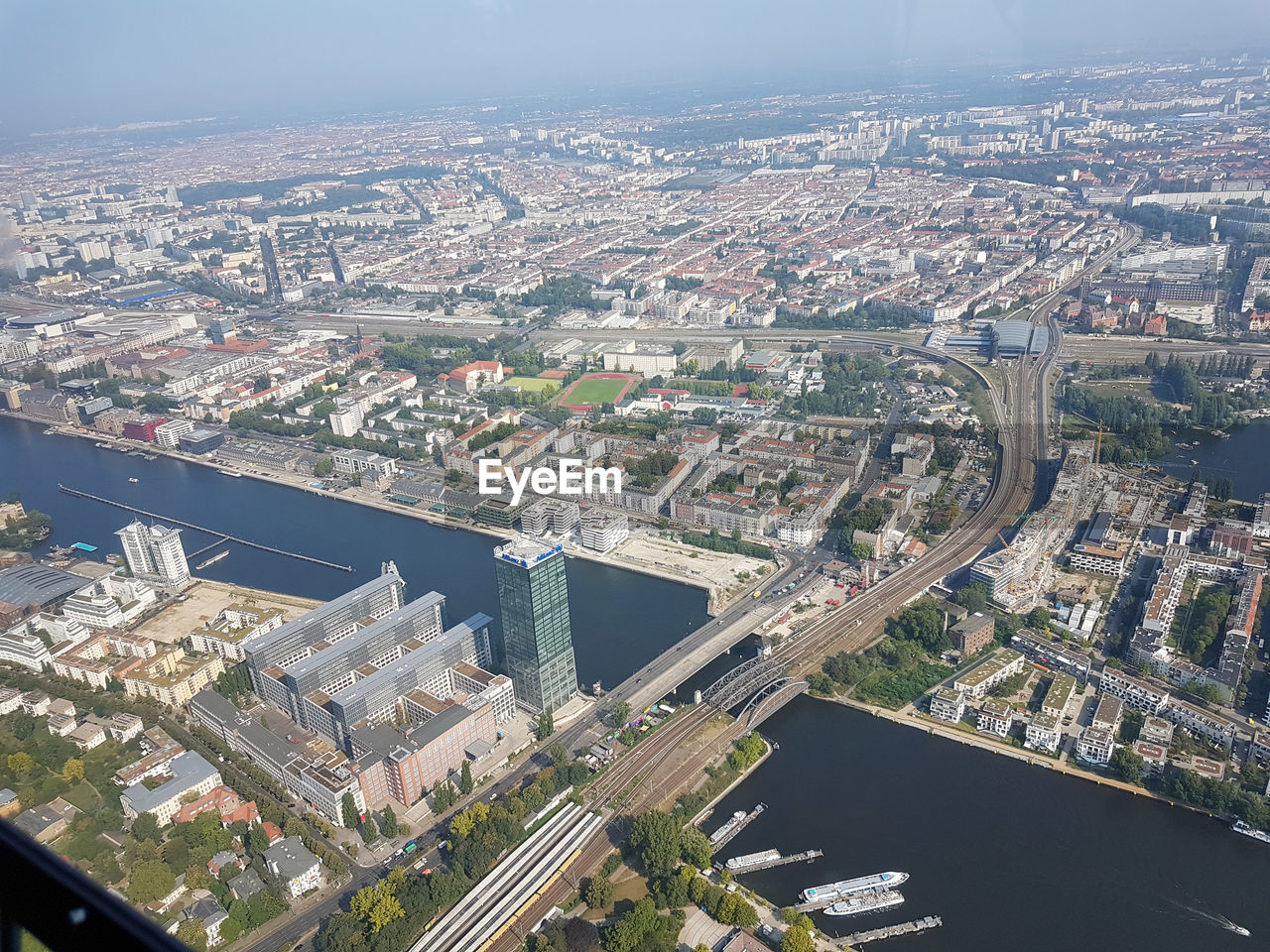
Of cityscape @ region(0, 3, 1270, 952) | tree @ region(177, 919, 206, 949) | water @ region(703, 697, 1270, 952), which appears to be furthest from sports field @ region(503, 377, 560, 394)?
tree @ region(177, 919, 206, 949)

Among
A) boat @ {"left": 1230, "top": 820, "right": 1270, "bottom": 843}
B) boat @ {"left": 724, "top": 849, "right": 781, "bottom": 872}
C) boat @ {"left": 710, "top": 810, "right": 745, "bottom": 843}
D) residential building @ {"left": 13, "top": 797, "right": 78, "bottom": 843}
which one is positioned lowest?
boat @ {"left": 710, "top": 810, "right": 745, "bottom": 843}

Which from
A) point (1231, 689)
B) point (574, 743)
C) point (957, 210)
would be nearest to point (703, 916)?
point (574, 743)

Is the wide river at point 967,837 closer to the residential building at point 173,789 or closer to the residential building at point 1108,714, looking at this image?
the residential building at point 1108,714

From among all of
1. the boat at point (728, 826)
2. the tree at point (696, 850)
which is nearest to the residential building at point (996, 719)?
the boat at point (728, 826)

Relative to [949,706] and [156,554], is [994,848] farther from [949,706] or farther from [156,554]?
[156,554]

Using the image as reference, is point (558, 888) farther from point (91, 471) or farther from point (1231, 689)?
point (91, 471)

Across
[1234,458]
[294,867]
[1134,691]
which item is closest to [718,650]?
[1134,691]

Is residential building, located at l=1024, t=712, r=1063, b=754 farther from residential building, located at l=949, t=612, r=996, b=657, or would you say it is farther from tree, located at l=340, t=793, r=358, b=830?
tree, located at l=340, t=793, r=358, b=830
